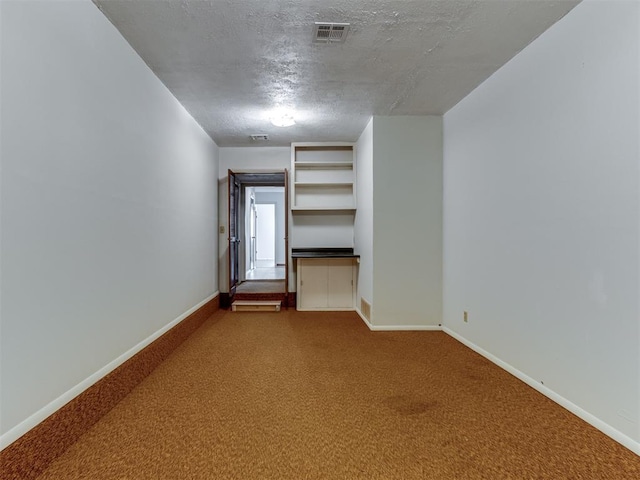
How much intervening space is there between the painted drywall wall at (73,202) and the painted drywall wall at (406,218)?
7.75 feet

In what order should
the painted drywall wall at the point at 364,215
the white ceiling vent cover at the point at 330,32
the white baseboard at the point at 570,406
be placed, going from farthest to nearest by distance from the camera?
the painted drywall wall at the point at 364,215 → the white ceiling vent cover at the point at 330,32 → the white baseboard at the point at 570,406

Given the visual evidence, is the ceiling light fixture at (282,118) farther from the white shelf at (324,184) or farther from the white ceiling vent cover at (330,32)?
the white ceiling vent cover at (330,32)

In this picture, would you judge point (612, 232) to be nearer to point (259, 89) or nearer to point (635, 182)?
point (635, 182)

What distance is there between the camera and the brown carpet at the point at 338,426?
1.47 metres

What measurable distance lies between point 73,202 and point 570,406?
10.5ft

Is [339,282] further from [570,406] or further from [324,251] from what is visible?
[570,406]

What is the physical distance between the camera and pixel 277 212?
10.5 meters

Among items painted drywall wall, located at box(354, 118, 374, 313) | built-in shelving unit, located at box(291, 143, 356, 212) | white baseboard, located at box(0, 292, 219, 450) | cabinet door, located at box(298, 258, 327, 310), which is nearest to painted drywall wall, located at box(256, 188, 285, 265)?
built-in shelving unit, located at box(291, 143, 356, 212)

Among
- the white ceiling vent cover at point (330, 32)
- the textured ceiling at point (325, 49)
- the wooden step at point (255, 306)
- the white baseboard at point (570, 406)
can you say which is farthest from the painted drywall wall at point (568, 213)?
the wooden step at point (255, 306)

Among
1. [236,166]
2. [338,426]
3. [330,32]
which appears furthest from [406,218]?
[236,166]

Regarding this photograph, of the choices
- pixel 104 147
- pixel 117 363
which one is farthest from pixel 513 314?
pixel 104 147

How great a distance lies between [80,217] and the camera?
1.74m

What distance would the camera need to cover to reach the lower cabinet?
4.83m

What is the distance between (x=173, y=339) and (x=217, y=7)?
2.77 metres
